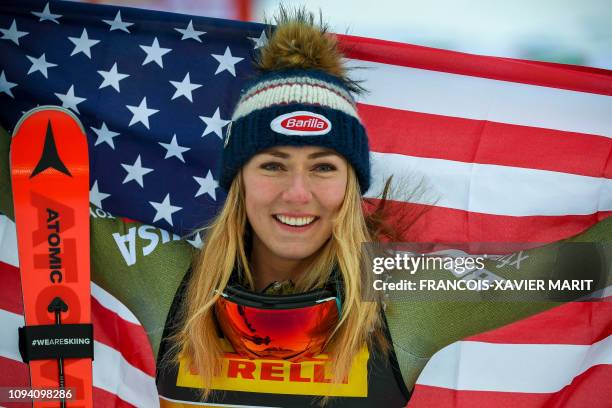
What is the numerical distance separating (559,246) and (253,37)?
5.44 ft

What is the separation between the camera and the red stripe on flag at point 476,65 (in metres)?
3.19

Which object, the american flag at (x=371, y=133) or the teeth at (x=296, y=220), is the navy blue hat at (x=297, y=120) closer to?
the teeth at (x=296, y=220)

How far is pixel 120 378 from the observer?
3.22 metres

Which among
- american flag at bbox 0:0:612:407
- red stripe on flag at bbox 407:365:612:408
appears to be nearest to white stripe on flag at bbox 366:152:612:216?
american flag at bbox 0:0:612:407

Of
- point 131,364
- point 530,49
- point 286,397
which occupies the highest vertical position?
point 530,49

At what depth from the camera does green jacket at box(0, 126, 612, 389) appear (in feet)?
8.96

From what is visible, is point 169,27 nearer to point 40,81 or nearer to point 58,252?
point 40,81

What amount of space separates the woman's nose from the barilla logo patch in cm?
16

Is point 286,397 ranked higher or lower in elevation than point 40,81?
lower

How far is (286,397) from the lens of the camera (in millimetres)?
2705

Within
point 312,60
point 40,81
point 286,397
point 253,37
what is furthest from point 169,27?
point 286,397

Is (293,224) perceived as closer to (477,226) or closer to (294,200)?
(294,200)

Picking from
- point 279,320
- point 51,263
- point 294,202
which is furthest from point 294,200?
point 51,263

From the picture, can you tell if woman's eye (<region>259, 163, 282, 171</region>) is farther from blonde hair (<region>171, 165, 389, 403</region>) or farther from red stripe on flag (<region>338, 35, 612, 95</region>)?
red stripe on flag (<region>338, 35, 612, 95</region>)
